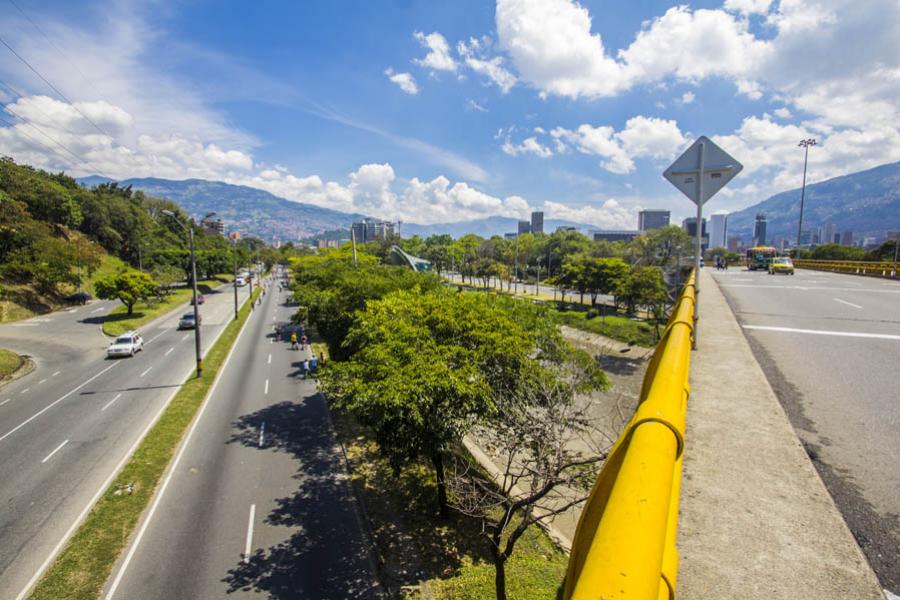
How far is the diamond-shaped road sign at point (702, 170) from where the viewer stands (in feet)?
21.5

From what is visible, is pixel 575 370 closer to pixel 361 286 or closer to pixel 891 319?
pixel 891 319

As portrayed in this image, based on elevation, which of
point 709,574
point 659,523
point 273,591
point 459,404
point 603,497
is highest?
point 659,523

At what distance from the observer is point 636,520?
3.92ft

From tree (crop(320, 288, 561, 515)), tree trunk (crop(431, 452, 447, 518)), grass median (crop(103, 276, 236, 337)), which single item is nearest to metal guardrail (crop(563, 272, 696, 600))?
tree (crop(320, 288, 561, 515))

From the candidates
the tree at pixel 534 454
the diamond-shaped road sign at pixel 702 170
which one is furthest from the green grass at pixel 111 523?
the diamond-shaped road sign at pixel 702 170

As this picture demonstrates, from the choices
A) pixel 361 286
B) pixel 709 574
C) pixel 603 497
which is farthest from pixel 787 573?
pixel 361 286

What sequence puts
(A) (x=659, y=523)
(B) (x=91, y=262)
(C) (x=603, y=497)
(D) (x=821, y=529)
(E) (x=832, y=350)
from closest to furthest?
(A) (x=659, y=523), (C) (x=603, y=497), (D) (x=821, y=529), (E) (x=832, y=350), (B) (x=91, y=262)

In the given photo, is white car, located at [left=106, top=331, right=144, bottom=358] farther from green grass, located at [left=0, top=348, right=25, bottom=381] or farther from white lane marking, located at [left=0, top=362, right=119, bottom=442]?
green grass, located at [left=0, top=348, right=25, bottom=381]

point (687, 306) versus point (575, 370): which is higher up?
point (687, 306)

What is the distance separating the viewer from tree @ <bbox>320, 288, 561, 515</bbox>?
9.34m

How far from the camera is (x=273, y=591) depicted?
959cm

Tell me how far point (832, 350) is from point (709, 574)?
707cm

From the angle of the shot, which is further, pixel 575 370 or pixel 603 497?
pixel 575 370

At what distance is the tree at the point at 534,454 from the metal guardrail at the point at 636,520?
3713 mm
